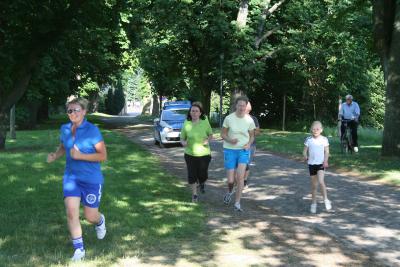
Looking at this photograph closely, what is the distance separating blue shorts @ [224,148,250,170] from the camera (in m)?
9.09

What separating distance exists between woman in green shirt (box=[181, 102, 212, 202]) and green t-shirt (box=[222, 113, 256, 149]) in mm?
536

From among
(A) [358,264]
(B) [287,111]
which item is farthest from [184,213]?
(B) [287,111]

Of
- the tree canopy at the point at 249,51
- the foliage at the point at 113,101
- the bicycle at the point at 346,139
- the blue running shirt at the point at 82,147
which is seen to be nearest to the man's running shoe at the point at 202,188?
the blue running shirt at the point at 82,147

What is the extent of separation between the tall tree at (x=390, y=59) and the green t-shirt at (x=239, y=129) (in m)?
6.78

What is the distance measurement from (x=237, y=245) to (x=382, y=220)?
103 inches

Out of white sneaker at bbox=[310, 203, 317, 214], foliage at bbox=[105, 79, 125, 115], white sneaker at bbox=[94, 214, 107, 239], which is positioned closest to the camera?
white sneaker at bbox=[94, 214, 107, 239]

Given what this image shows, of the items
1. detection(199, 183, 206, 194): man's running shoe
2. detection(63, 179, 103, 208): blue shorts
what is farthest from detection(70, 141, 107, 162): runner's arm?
detection(199, 183, 206, 194): man's running shoe

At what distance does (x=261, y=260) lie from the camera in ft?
19.6

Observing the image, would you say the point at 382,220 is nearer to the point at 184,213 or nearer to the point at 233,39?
the point at 184,213

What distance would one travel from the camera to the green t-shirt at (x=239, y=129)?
9094 mm

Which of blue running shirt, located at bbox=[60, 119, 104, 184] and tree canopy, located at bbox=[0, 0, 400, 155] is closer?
blue running shirt, located at bbox=[60, 119, 104, 184]

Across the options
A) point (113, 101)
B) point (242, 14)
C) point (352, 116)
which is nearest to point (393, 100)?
point (352, 116)

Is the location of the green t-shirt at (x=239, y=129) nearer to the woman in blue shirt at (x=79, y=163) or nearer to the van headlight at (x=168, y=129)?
the woman in blue shirt at (x=79, y=163)

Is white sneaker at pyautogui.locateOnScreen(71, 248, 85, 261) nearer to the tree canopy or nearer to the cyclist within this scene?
the tree canopy
